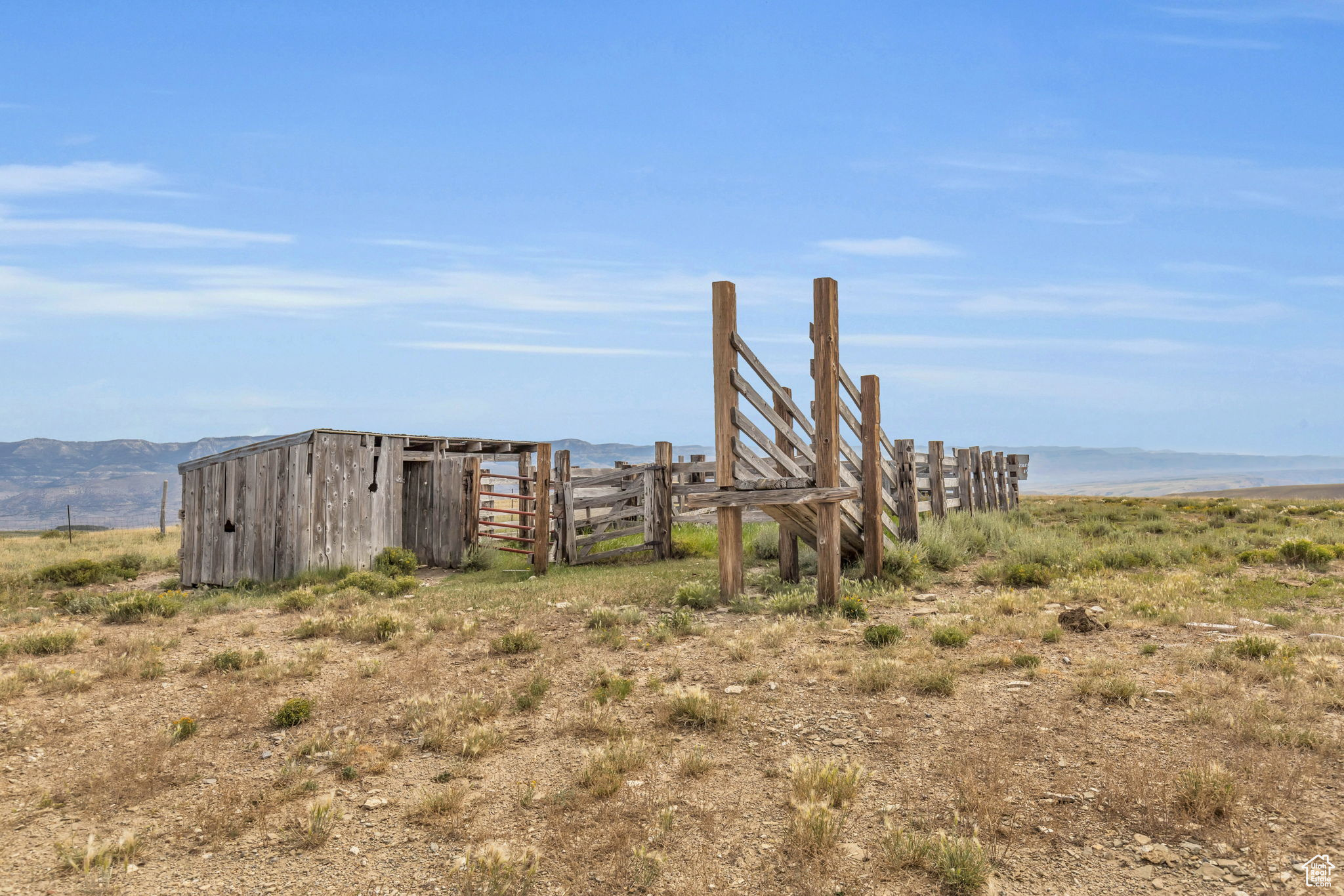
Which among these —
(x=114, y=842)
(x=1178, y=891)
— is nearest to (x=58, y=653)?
(x=114, y=842)

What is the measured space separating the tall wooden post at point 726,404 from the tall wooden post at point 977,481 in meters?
15.0

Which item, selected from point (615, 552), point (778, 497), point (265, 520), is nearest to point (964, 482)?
point (615, 552)

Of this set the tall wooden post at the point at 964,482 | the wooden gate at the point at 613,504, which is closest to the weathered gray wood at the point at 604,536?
the wooden gate at the point at 613,504

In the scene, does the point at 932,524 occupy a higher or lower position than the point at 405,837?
higher

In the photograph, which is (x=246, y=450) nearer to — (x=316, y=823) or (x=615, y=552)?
(x=615, y=552)

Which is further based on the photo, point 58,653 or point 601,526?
point 601,526

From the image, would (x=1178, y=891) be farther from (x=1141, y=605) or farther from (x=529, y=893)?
(x=1141, y=605)

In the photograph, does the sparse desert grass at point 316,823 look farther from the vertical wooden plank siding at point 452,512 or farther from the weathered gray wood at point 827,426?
the vertical wooden plank siding at point 452,512

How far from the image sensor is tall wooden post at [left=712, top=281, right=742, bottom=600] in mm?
11891

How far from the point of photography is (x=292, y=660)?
31.2 ft

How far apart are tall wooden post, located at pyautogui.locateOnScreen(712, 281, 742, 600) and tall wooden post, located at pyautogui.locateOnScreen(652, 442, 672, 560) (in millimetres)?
6529

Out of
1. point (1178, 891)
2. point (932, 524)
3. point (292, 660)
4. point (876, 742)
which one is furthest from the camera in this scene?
point (932, 524)

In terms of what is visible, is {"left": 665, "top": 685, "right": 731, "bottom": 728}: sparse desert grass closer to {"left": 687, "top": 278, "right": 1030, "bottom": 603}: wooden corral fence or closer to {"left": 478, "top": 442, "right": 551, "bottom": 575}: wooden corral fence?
{"left": 687, "top": 278, "right": 1030, "bottom": 603}: wooden corral fence

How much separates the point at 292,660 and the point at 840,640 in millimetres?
6207
